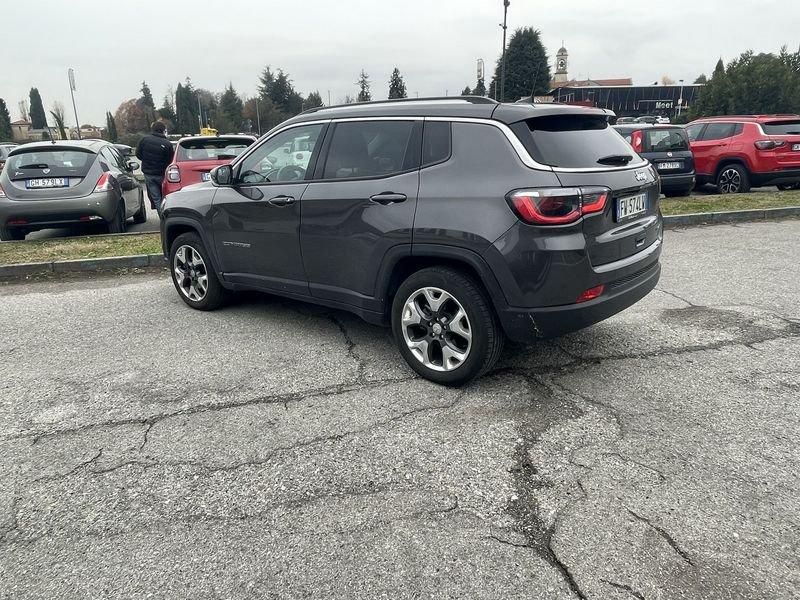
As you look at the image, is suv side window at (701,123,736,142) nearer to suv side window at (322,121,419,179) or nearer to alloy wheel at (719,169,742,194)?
alloy wheel at (719,169,742,194)

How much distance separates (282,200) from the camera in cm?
446

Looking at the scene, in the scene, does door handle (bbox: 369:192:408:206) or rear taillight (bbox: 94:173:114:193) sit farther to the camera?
rear taillight (bbox: 94:173:114:193)

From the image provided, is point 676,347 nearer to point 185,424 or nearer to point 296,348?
point 296,348

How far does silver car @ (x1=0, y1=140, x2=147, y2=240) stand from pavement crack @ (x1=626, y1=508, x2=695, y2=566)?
28.8ft

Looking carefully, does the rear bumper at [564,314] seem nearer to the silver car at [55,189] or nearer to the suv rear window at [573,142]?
the suv rear window at [573,142]

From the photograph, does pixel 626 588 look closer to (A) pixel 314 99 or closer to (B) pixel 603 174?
(B) pixel 603 174

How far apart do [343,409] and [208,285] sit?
2.50 meters

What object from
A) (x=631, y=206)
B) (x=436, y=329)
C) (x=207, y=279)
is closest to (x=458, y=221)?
(x=436, y=329)

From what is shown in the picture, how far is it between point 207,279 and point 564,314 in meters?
3.40

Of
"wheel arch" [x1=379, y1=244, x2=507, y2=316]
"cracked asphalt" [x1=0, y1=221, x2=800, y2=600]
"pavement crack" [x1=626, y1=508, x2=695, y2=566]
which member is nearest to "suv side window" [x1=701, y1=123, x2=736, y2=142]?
"cracked asphalt" [x1=0, y1=221, x2=800, y2=600]

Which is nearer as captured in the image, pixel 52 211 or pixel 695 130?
pixel 52 211

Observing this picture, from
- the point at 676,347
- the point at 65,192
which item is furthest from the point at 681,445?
the point at 65,192

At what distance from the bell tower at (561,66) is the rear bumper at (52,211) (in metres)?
99.5

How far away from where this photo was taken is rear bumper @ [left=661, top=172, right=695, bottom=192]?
11643 millimetres
